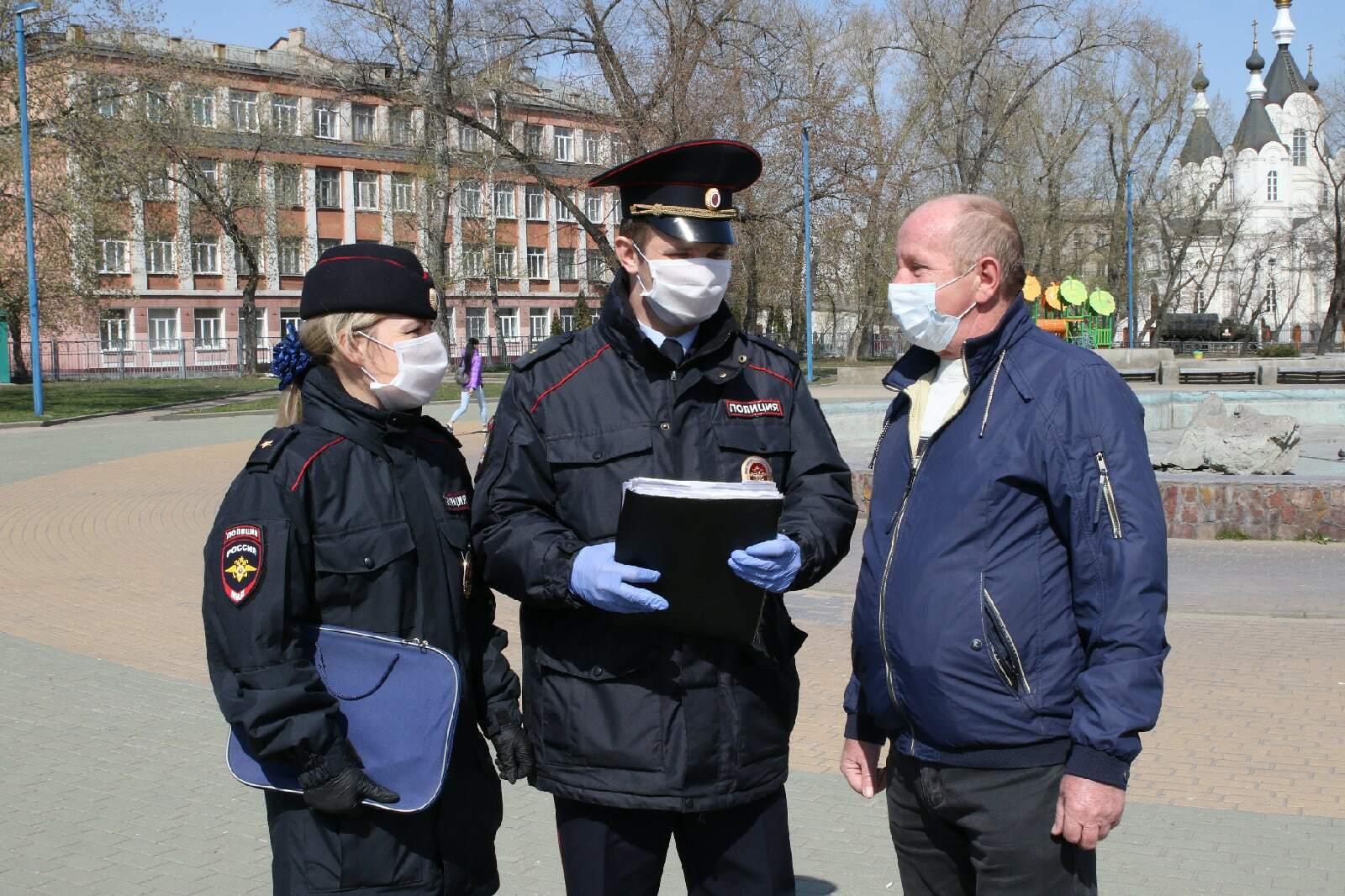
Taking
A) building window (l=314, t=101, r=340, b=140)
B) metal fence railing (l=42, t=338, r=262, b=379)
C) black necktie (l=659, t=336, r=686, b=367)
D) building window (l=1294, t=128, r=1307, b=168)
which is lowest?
metal fence railing (l=42, t=338, r=262, b=379)

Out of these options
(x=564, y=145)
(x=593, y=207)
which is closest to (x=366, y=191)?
(x=564, y=145)

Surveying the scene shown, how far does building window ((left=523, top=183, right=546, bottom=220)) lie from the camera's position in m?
72.4

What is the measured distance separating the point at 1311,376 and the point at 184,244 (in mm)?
47436

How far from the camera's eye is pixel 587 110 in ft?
120

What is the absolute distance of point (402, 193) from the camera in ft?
219

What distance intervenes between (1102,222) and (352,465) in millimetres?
62894

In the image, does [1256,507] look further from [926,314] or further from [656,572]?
[656,572]

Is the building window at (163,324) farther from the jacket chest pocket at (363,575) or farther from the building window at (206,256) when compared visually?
the jacket chest pocket at (363,575)

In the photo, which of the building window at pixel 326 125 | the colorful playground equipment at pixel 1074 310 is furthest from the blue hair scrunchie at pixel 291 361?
the building window at pixel 326 125

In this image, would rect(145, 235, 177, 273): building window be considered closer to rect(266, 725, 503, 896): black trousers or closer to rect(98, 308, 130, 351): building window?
rect(98, 308, 130, 351): building window

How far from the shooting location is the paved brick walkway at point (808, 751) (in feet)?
14.8

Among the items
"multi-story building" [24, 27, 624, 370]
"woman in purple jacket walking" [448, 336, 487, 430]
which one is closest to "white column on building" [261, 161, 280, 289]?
"multi-story building" [24, 27, 624, 370]

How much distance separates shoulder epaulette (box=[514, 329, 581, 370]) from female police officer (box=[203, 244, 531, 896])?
272 millimetres

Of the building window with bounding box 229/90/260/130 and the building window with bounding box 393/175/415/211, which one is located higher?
the building window with bounding box 229/90/260/130
